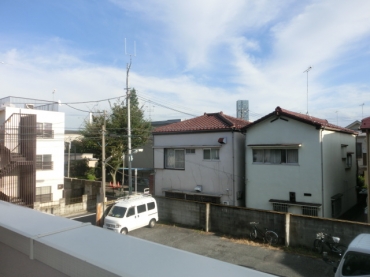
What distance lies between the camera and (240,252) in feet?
31.3

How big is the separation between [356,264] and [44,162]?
1841cm

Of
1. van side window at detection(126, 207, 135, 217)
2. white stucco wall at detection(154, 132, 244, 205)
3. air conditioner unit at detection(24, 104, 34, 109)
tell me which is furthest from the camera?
air conditioner unit at detection(24, 104, 34, 109)

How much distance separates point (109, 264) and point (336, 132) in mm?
14144

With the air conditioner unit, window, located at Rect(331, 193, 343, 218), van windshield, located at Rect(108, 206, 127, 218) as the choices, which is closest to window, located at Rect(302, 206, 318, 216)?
window, located at Rect(331, 193, 343, 218)

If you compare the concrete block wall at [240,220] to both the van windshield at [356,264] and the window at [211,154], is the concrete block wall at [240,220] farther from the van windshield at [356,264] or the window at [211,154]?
the van windshield at [356,264]

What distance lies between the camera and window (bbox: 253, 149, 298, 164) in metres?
12.2

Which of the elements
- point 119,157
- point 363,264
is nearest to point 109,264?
point 363,264

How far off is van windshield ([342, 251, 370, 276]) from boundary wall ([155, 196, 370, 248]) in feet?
13.0

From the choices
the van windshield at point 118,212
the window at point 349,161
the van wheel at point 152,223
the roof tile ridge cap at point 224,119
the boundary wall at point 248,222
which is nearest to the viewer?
the boundary wall at point 248,222

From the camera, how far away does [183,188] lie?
1542 cm

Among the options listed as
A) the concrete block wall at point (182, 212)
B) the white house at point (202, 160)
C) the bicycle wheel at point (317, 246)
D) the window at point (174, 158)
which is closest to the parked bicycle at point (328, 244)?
the bicycle wheel at point (317, 246)

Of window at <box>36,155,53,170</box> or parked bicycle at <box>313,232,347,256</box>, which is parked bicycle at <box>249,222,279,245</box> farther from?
window at <box>36,155,53,170</box>

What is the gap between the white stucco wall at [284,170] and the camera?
1154cm

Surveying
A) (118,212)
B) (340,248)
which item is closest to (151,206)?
(118,212)
